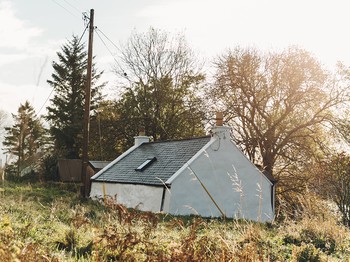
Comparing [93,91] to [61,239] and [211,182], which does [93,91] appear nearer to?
[211,182]

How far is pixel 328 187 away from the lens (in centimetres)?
1973

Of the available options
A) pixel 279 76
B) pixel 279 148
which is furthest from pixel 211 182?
pixel 279 76

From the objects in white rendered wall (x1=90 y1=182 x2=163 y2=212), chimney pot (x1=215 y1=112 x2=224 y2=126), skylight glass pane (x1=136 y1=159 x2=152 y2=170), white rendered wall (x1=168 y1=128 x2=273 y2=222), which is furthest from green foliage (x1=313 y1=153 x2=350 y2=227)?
skylight glass pane (x1=136 y1=159 x2=152 y2=170)

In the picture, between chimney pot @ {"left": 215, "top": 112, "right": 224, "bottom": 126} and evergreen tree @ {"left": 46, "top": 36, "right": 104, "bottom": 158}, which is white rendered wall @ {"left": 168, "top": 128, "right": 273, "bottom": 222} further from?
evergreen tree @ {"left": 46, "top": 36, "right": 104, "bottom": 158}

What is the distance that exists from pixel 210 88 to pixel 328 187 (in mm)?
14526

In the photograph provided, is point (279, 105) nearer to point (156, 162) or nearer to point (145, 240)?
point (156, 162)

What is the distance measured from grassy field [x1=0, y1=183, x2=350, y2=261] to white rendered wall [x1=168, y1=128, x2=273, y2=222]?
28.3ft

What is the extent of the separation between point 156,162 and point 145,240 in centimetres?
1756

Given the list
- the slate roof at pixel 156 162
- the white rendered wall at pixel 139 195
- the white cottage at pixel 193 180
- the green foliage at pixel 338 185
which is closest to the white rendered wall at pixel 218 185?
the white cottage at pixel 193 180

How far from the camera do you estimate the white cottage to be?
19547 millimetres

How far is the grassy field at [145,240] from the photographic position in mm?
4266

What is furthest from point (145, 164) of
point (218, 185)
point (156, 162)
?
point (218, 185)

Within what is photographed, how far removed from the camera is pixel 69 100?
46.6 meters

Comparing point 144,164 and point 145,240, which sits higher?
point 144,164
